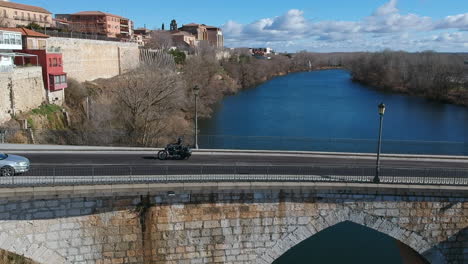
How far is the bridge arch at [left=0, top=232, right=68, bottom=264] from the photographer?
1208 centimetres

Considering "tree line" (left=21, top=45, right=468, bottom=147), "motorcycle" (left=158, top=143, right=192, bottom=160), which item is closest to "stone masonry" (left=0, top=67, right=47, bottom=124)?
"tree line" (left=21, top=45, right=468, bottom=147)

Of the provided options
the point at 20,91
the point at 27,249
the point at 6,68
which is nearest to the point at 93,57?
the point at 20,91

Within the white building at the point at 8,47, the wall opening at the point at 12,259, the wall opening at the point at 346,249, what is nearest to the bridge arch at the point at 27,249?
the wall opening at the point at 12,259

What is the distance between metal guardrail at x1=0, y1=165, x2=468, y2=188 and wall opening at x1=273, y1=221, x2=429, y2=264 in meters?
4.65

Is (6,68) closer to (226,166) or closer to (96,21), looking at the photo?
(226,166)

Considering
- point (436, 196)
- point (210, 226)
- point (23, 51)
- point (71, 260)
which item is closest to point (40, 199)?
point (71, 260)

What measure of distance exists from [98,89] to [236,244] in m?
35.5

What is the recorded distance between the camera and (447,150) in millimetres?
25891

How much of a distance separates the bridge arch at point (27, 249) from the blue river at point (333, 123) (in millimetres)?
12272

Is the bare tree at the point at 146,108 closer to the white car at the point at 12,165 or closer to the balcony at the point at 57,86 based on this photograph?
the balcony at the point at 57,86

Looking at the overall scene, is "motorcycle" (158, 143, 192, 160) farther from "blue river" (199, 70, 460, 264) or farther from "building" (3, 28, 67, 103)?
"building" (3, 28, 67, 103)

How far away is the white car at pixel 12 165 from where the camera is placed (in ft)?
46.0

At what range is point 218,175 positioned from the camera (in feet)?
47.8

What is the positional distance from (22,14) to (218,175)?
64.7 meters
